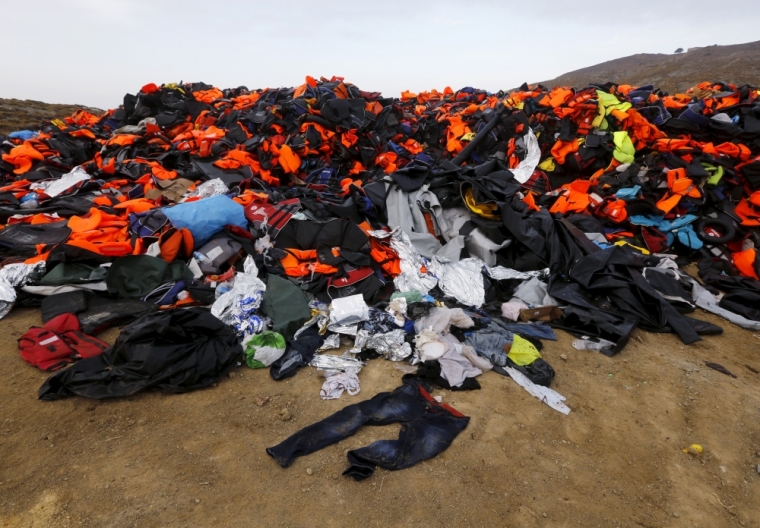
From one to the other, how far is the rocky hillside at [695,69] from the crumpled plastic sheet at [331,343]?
19499mm

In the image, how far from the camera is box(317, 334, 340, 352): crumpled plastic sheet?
11.3 ft

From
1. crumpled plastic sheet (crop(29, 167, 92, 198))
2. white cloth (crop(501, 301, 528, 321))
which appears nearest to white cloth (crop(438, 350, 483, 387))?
white cloth (crop(501, 301, 528, 321))

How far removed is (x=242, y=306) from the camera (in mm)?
3590

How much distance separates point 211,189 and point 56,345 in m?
3.44

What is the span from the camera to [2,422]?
2494mm

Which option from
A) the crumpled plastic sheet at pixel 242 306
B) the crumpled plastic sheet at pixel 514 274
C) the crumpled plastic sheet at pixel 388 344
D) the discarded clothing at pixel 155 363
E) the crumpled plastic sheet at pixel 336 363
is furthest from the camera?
the crumpled plastic sheet at pixel 514 274

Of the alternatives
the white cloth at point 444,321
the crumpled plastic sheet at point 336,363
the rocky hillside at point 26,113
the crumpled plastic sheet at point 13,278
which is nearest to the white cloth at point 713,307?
the white cloth at point 444,321

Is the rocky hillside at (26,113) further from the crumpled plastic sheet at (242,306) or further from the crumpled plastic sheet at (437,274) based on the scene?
the crumpled plastic sheet at (437,274)

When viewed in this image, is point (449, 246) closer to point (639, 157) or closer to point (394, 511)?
point (394, 511)

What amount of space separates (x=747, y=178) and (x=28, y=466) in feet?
28.4

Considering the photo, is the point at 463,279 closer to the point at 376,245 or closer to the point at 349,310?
the point at 376,245

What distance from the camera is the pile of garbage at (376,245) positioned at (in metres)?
3.12

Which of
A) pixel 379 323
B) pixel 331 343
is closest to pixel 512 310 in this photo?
pixel 379 323

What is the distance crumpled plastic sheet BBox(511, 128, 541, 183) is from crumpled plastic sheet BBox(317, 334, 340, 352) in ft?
15.6
